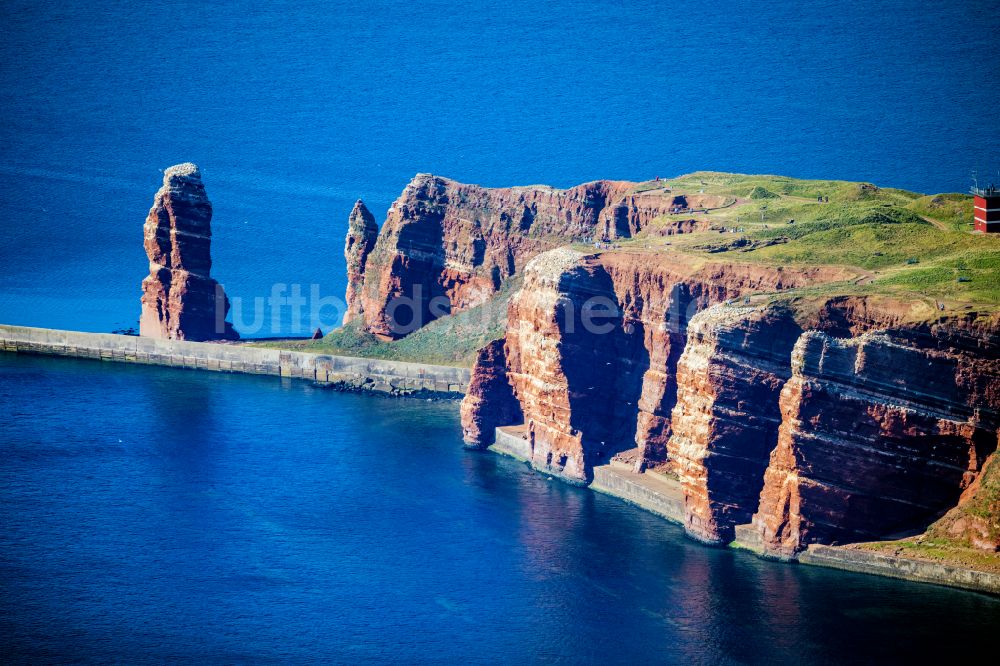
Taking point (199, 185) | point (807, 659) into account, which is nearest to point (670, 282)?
point (807, 659)

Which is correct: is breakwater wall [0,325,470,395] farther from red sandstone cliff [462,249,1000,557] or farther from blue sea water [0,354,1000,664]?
red sandstone cliff [462,249,1000,557]

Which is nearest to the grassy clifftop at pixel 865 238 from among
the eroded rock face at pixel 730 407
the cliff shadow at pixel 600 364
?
the cliff shadow at pixel 600 364

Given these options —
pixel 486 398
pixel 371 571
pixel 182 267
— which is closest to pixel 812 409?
pixel 371 571

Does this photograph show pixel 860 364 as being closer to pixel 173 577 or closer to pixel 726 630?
pixel 726 630

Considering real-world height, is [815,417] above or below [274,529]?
above

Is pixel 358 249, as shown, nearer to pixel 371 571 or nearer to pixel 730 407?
pixel 371 571

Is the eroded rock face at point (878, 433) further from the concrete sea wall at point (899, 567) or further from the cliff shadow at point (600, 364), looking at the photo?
the cliff shadow at point (600, 364)

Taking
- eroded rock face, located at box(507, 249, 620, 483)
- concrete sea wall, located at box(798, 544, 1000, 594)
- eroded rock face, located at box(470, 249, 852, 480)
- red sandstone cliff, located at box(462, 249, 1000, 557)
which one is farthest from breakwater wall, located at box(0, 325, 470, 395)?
concrete sea wall, located at box(798, 544, 1000, 594)
